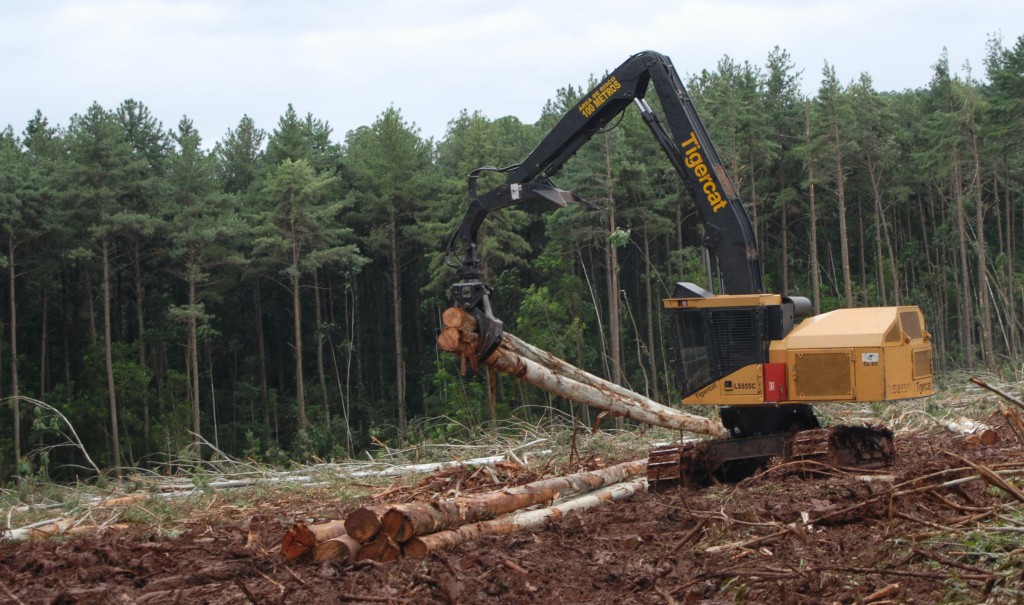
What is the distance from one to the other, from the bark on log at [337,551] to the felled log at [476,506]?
0.27m

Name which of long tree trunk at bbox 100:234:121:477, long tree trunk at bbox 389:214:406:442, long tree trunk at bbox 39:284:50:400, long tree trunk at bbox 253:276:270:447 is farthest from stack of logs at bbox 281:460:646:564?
long tree trunk at bbox 253:276:270:447

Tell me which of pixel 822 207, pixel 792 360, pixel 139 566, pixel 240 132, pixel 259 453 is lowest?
pixel 259 453

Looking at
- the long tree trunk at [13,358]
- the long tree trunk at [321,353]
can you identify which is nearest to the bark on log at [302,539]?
the long tree trunk at [13,358]

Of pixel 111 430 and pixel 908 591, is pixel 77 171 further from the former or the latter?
pixel 908 591

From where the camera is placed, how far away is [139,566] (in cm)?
797

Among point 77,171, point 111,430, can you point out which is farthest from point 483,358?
point 111,430

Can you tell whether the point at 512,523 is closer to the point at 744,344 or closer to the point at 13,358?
the point at 744,344

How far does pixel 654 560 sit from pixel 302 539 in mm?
2655

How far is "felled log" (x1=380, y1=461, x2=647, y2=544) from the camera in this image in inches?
308

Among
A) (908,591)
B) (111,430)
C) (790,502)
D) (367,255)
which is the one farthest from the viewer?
(367,255)

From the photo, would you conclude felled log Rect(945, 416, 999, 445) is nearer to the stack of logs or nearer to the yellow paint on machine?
the yellow paint on machine

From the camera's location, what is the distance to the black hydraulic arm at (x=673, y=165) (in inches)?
440

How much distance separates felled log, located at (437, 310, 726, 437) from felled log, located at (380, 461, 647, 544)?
1359 mm

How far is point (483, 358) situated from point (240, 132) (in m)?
46.7
